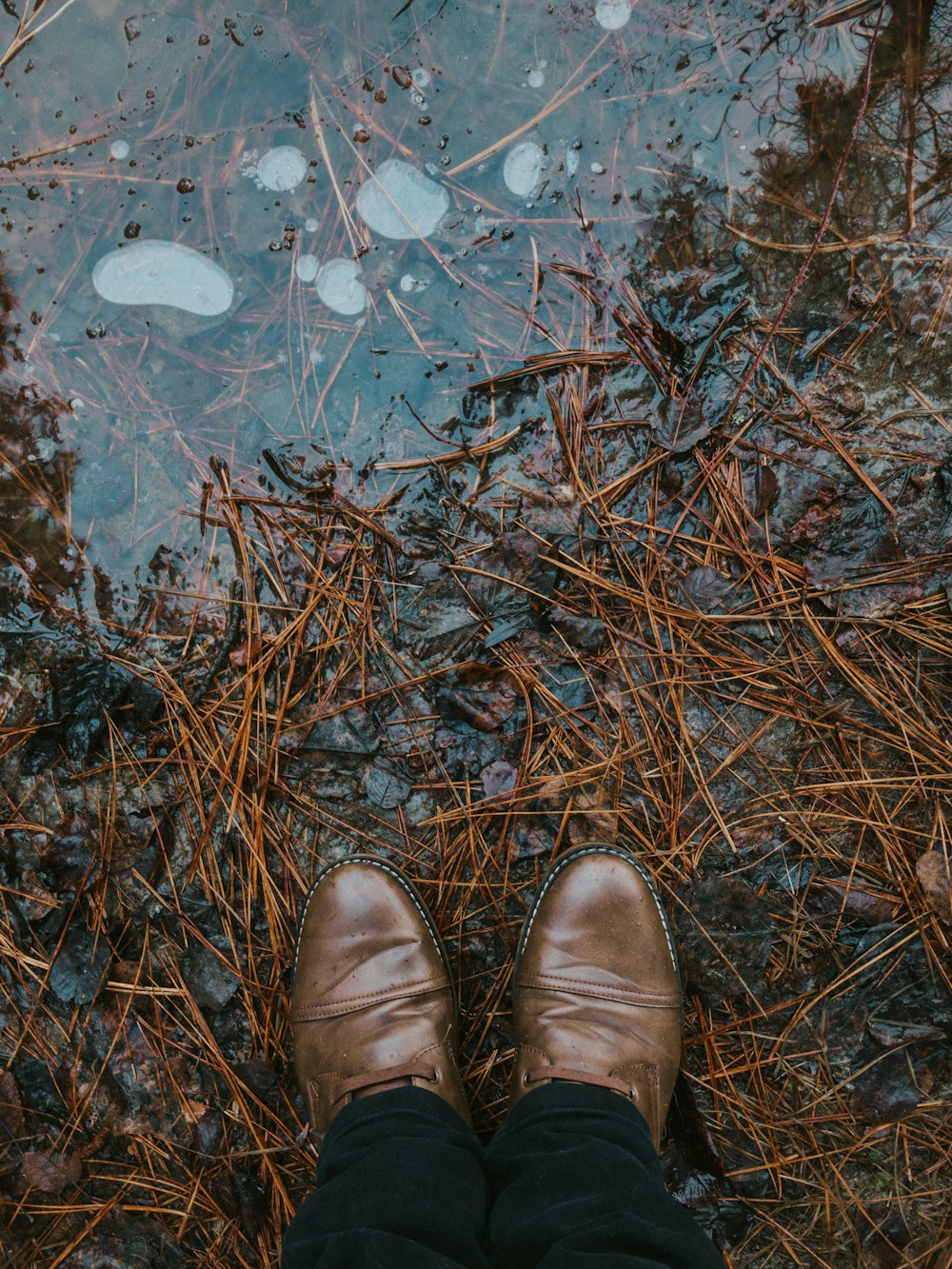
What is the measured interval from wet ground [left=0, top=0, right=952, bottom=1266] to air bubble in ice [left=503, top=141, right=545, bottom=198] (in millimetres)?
11

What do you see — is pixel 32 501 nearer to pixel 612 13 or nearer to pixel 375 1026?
pixel 375 1026

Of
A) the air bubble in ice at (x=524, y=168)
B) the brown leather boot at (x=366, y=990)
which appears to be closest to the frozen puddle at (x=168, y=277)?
the air bubble in ice at (x=524, y=168)

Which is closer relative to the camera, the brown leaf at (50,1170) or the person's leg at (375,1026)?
the person's leg at (375,1026)

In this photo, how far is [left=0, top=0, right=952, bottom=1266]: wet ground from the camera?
1.68m

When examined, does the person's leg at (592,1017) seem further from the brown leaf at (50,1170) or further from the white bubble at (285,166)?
the white bubble at (285,166)

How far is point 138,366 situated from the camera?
1825 mm

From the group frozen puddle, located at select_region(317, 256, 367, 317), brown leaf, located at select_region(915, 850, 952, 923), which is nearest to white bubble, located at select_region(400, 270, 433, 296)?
frozen puddle, located at select_region(317, 256, 367, 317)

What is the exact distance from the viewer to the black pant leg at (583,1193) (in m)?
1.23

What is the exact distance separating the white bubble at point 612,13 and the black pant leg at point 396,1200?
247cm

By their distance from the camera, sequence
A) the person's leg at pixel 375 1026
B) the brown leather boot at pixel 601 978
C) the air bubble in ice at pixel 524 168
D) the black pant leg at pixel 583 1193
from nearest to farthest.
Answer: the black pant leg at pixel 583 1193 < the person's leg at pixel 375 1026 < the brown leather boot at pixel 601 978 < the air bubble in ice at pixel 524 168

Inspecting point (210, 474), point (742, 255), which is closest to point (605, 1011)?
point (210, 474)

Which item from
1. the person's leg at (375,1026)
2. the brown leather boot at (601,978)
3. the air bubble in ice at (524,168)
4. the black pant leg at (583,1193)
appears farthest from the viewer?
the air bubble in ice at (524,168)

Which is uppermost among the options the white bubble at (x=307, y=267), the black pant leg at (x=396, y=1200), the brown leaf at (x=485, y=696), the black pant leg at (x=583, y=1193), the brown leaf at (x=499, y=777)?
the white bubble at (x=307, y=267)

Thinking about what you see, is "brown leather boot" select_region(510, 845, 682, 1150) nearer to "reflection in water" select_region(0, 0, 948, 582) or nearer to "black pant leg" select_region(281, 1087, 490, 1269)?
"black pant leg" select_region(281, 1087, 490, 1269)
